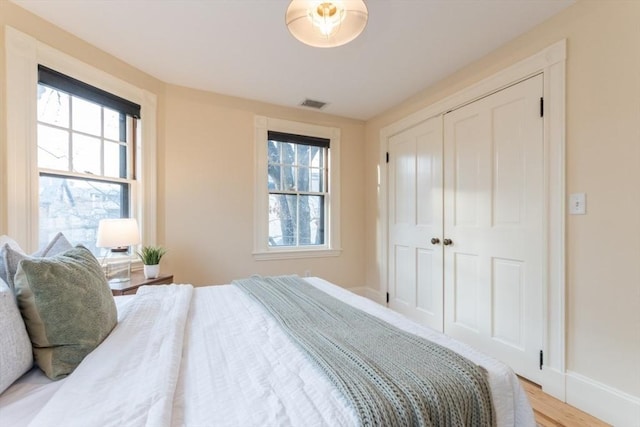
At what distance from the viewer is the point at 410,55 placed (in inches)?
93.2

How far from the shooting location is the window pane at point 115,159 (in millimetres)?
2500

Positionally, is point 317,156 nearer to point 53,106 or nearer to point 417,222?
point 417,222

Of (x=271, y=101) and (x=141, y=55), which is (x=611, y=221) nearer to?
(x=271, y=101)

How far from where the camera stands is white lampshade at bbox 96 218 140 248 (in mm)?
2146

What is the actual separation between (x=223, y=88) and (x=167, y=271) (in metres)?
1.89

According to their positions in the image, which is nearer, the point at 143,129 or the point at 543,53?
the point at 543,53

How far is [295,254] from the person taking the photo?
349cm

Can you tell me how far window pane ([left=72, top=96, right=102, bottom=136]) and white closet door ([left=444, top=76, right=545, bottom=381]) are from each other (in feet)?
9.75

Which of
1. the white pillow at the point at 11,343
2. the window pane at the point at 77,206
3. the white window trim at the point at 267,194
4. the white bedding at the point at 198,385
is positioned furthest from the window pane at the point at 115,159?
the white pillow at the point at 11,343

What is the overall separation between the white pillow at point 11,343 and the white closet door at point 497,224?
8.32 ft

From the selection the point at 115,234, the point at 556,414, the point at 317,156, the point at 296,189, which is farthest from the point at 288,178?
the point at 556,414

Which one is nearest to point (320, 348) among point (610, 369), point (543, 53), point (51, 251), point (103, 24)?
point (51, 251)

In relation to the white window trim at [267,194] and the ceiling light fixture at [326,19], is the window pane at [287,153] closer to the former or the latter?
the white window trim at [267,194]

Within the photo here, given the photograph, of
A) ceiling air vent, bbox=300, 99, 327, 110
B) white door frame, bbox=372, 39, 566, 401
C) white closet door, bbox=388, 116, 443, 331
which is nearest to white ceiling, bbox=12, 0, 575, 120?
ceiling air vent, bbox=300, 99, 327, 110
